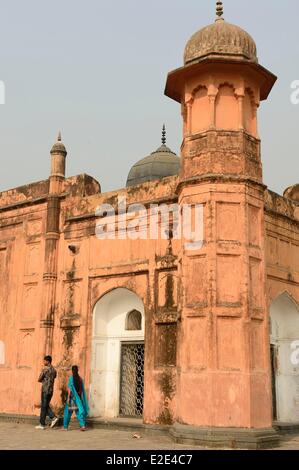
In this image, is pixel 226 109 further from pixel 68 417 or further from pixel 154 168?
pixel 154 168

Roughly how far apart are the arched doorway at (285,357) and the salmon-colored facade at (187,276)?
60mm

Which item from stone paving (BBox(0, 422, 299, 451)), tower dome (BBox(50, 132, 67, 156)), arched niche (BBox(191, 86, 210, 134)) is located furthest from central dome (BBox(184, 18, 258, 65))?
stone paving (BBox(0, 422, 299, 451))

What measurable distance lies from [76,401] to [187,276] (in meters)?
3.74

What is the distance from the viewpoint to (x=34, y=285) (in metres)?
13.7

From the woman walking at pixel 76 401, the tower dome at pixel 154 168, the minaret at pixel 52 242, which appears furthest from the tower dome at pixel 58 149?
the woman walking at pixel 76 401

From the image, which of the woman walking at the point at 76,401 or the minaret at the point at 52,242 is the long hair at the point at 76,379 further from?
the minaret at the point at 52,242

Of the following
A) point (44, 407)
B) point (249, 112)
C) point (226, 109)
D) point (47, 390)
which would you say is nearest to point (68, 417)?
point (44, 407)

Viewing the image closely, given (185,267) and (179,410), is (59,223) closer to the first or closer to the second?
(185,267)

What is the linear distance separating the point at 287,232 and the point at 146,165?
6363mm

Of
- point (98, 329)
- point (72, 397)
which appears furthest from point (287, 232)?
point (72, 397)

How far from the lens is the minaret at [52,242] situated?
42.8ft

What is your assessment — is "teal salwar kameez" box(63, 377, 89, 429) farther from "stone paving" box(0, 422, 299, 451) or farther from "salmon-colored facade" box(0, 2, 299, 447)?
"salmon-colored facade" box(0, 2, 299, 447)

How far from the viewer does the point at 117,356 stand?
12734 mm

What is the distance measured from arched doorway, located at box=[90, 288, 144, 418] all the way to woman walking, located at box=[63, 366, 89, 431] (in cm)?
81
